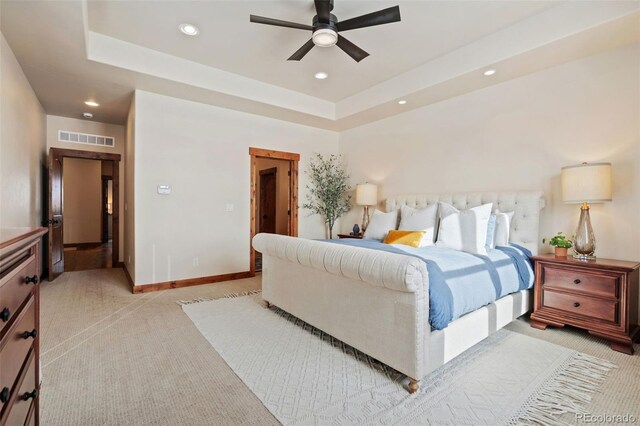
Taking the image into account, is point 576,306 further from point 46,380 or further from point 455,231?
point 46,380

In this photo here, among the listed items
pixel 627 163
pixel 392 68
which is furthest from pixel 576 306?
pixel 392 68

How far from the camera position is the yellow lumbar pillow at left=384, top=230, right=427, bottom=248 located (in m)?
3.29

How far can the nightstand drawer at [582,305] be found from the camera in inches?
99.6

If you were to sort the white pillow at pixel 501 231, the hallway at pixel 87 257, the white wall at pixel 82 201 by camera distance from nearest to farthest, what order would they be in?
the white pillow at pixel 501 231 < the hallway at pixel 87 257 < the white wall at pixel 82 201

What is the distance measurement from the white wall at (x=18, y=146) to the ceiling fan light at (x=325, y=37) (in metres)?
2.71

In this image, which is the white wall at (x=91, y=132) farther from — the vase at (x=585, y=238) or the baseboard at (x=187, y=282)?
the vase at (x=585, y=238)

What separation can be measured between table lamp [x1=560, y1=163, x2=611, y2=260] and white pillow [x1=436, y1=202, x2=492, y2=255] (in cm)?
69

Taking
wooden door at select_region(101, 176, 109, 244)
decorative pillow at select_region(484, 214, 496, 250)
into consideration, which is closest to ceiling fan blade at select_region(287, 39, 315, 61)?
decorative pillow at select_region(484, 214, 496, 250)

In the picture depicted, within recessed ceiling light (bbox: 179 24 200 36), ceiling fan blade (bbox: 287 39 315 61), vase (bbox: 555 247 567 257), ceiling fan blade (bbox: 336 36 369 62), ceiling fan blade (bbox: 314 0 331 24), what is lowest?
vase (bbox: 555 247 567 257)

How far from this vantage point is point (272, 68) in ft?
13.1

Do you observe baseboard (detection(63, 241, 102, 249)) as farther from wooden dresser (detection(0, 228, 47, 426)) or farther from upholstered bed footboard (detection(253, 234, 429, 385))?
wooden dresser (detection(0, 228, 47, 426))

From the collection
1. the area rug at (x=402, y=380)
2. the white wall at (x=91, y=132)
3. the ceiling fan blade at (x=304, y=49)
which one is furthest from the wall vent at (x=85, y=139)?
the area rug at (x=402, y=380)

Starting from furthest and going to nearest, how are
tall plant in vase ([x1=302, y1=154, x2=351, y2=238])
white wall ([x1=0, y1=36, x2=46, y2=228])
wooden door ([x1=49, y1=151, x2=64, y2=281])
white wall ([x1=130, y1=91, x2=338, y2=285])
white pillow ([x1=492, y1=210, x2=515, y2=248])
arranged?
tall plant in vase ([x1=302, y1=154, x2=351, y2=238]) → wooden door ([x1=49, y1=151, x2=64, y2=281]) → white wall ([x1=130, y1=91, x2=338, y2=285]) → white pillow ([x1=492, y1=210, x2=515, y2=248]) → white wall ([x1=0, y1=36, x2=46, y2=228])

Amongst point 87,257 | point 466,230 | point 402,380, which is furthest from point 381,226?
point 87,257
